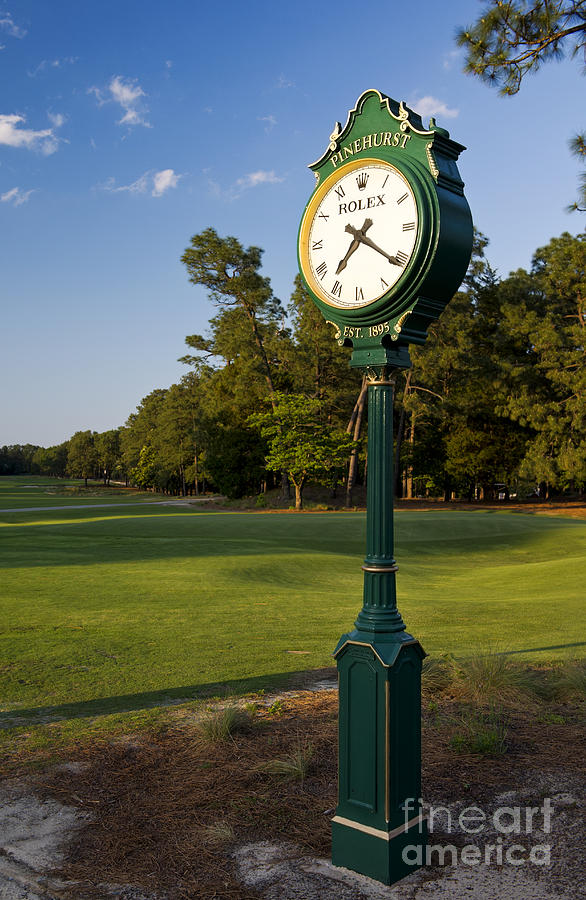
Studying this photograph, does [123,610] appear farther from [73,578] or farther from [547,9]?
[547,9]

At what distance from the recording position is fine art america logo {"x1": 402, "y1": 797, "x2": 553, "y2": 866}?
11.3 feet

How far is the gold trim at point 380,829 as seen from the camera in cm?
336

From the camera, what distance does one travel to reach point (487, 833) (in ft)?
12.1

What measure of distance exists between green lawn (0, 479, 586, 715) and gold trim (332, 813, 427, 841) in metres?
2.97

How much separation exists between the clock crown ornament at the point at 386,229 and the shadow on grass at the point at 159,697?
3.69 metres

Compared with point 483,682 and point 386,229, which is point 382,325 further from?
point 483,682

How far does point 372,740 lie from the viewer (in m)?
3.48

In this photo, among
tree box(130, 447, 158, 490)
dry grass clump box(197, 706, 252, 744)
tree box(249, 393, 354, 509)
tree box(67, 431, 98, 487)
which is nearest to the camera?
dry grass clump box(197, 706, 252, 744)

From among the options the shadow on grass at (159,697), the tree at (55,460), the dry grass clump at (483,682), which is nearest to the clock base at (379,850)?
the dry grass clump at (483,682)

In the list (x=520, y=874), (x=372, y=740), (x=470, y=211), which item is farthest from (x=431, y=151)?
(x=520, y=874)

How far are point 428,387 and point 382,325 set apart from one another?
47982 millimetres

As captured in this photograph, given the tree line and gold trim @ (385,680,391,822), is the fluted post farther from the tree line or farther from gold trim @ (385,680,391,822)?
the tree line

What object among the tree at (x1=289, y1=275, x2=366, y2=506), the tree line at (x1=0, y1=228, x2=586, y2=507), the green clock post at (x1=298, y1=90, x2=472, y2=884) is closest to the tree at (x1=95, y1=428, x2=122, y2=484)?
the tree line at (x1=0, y1=228, x2=586, y2=507)

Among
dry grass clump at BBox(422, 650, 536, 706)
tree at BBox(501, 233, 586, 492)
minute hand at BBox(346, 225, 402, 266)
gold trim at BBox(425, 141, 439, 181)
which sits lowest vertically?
dry grass clump at BBox(422, 650, 536, 706)
